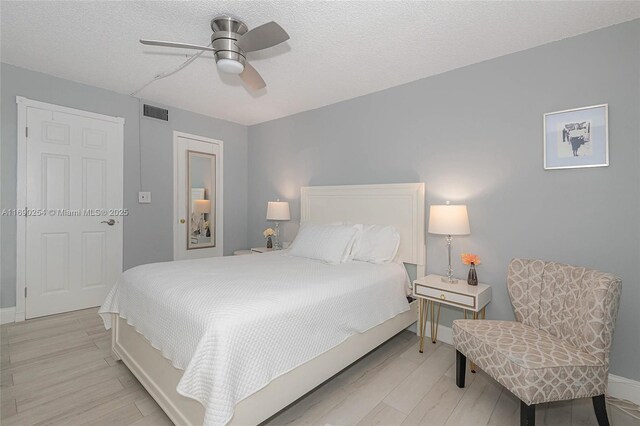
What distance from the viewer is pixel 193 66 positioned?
286 centimetres

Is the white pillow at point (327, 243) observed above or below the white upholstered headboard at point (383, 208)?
below

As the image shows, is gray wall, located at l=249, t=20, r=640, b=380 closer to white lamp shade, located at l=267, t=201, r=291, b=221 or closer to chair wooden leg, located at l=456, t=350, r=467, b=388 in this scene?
chair wooden leg, located at l=456, t=350, r=467, b=388

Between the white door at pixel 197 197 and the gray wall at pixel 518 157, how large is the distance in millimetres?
2074

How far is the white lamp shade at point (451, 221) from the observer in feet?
8.10

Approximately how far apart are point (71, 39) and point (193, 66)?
913 mm

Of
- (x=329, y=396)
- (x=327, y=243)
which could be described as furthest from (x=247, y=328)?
(x=327, y=243)

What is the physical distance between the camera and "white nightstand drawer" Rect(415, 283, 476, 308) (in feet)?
7.59

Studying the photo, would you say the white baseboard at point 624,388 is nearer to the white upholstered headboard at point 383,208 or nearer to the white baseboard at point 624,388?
the white baseboard at point 624,388

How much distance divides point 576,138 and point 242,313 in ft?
8.57

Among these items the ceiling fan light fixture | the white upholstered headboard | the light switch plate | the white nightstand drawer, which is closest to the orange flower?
the white nightstand drawer

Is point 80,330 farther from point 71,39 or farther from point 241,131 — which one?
point 241,131

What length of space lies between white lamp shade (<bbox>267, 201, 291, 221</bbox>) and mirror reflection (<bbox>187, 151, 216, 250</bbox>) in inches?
41.3

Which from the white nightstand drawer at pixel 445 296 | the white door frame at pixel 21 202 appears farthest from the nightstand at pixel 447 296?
the white door frame at pixel 21 202

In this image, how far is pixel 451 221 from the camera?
8.13 feet
